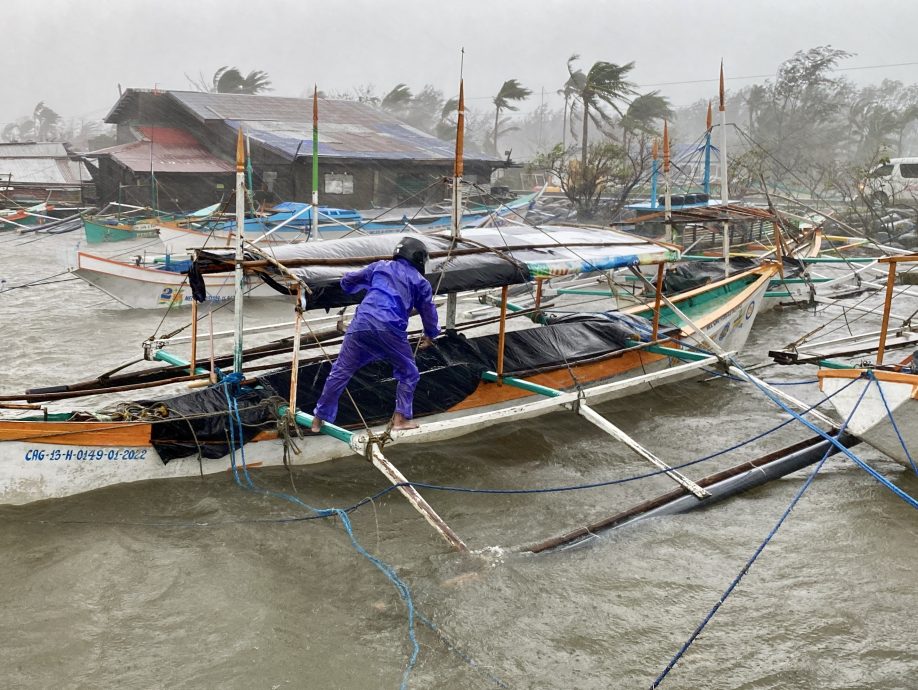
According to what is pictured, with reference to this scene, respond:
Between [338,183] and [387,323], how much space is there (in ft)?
64.5

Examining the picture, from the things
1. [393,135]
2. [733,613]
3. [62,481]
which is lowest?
[733,613]

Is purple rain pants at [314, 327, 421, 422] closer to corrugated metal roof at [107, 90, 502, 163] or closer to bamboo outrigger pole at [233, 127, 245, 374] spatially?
bamboo outrigger pole at [233, 127, 245, 374]

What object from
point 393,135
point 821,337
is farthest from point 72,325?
point 393,135

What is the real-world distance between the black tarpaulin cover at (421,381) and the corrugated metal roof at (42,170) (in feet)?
88.0

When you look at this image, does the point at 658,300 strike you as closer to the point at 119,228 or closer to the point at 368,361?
the point at 368,361

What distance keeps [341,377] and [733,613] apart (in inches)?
123

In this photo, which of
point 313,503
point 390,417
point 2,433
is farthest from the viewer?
point 390,417

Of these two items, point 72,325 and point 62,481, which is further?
point 72,325

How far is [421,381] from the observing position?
689cm

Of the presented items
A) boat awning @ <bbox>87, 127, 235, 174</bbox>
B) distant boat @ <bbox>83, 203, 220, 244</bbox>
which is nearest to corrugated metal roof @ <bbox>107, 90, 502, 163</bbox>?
boat awning @ <bbox>87, 127, 235, 174</bbox>

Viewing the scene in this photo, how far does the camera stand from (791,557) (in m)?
5.61

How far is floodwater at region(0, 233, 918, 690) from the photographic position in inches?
170

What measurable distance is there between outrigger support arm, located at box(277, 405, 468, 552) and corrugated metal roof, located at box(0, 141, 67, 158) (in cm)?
3040

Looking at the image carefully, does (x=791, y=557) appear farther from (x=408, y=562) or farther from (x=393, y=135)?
(x=393, y=135)
